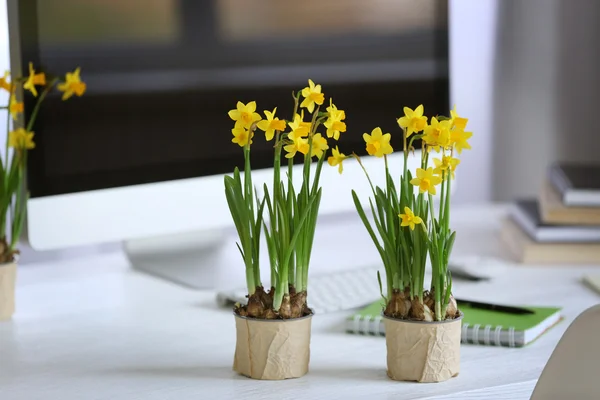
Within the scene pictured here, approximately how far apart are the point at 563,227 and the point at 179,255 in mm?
590

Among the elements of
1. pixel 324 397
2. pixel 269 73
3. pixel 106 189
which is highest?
pixel 269 73

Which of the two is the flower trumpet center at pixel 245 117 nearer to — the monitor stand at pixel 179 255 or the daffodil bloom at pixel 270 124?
the daffodil bloom at pixel 270 124

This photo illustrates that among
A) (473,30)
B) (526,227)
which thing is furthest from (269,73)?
(473,30)

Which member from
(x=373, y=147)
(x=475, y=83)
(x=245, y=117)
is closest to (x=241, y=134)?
(x=245, y=117)

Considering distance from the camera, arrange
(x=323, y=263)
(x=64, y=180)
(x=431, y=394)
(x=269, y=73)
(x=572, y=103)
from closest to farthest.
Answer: (x=431, y=394)
(x=64, y=180)
(x=269, y=73)
(x=323, y=263)
(x=572, y=103)

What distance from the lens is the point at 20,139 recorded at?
47.0 inches

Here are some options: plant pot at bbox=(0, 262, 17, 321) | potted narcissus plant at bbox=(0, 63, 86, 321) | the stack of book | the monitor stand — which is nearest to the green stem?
potted narcissus plant at bbox=(0, 63, 86, 321)

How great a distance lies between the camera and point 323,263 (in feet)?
5.06

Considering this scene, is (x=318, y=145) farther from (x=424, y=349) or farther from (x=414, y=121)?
(x=424, y=349)

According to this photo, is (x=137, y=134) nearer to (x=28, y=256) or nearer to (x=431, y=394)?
(x=28, y=256)

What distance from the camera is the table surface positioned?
0.92m

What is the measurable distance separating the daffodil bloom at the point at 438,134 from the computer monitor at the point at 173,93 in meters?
0.53

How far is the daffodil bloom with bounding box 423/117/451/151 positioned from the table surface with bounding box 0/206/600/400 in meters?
0.22

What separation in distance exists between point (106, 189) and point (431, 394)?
577 millimetres
